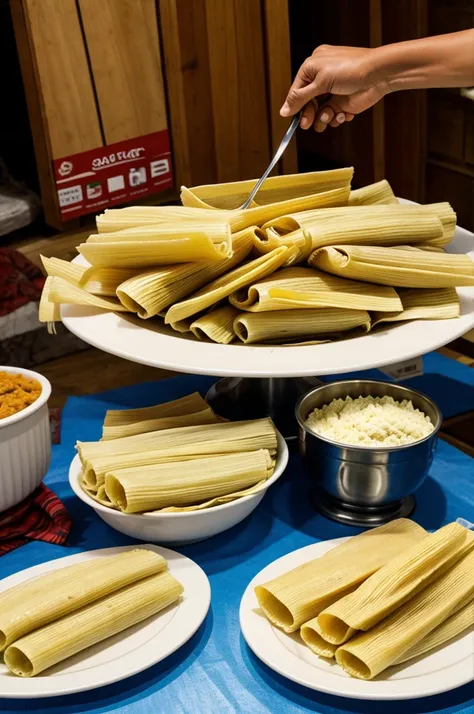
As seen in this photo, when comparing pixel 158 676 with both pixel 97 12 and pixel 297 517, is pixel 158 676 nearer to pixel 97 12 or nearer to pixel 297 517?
pixel 297 517

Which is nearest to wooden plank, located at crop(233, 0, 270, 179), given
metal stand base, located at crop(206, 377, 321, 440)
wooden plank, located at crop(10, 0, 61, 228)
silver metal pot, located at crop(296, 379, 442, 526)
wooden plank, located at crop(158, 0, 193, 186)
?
wooden plank, located at crop(158, 0, 193, 186)

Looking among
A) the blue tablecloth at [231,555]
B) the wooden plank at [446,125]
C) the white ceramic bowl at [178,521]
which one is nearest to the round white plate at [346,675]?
the blue tablecloth at [231,555]

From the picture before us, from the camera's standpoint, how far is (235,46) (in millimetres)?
1990

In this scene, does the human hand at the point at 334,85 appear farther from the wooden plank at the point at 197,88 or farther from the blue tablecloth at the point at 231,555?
the wooden plank at the point at 197,88

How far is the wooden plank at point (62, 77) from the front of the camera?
5.82ft

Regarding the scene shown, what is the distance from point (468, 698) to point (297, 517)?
1.14 feet

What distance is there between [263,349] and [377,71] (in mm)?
520

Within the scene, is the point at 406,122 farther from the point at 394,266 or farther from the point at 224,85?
the point at 394,266

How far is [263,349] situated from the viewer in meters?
1.11

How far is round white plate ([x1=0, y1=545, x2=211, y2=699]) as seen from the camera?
0.85 meters

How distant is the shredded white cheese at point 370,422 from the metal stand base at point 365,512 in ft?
0.33

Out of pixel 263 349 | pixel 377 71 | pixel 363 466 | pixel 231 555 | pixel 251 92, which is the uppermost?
pixel 377 71

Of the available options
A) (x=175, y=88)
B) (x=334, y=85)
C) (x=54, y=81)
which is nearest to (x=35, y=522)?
(x=334, y=85)

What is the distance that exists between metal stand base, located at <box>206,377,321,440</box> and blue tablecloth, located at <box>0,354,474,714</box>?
5 centimetres
